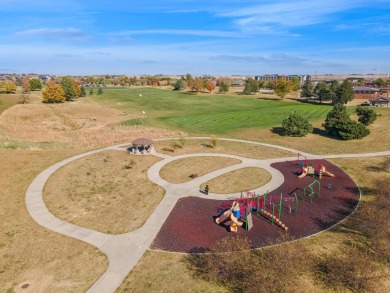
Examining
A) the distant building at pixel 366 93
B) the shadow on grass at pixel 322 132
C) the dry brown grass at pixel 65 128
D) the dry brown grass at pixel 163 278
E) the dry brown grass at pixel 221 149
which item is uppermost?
the distant building at pixel 366 93

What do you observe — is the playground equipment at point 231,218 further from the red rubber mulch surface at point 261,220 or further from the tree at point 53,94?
the tree at point 53,94

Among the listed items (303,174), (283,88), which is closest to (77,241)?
(303,174)

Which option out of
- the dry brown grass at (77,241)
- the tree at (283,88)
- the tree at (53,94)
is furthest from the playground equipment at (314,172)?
the tree at (53,94)

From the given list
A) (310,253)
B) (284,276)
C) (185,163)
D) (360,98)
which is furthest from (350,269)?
(360,98)

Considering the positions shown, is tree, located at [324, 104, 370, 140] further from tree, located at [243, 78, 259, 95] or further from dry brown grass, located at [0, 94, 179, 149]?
tree, located at [243, 78, 259, 95]

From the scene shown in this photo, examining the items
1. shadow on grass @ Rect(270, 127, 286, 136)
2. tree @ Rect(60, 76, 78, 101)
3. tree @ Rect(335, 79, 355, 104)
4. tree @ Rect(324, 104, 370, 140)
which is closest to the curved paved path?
shadow on grass @ Rect(270, 127, 286, 136)

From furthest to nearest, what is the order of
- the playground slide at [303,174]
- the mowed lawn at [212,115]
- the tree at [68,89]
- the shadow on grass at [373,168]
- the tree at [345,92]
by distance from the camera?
1. the tree at [68,89]
2. the tree at [345,92]
3. the mowed lawn at [212,115]
4. the shadow on grass at [373,168]
5. the playground slide at [303,174]
